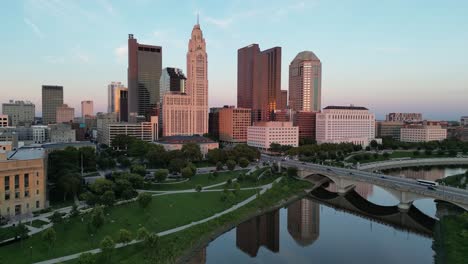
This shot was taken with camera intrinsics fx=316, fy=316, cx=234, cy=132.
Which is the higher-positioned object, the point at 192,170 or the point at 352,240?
the point at 192,170

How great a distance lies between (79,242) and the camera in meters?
35.2

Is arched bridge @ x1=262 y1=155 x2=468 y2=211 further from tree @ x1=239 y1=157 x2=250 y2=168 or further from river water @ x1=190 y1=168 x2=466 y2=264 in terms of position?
tree @ x1=239 y1=157 x2=250 y2=168

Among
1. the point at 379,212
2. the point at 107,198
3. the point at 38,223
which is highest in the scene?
the point at 107,198

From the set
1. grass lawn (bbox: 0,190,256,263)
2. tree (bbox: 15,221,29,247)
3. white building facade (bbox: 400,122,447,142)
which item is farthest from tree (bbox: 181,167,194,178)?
white building facade (bbox: 400,122,447,142)

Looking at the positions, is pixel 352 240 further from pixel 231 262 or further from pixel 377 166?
pixel 377 166

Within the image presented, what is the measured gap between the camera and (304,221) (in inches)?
2056

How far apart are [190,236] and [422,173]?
82.7 meters

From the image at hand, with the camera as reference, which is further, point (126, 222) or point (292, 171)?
point (292, 171)

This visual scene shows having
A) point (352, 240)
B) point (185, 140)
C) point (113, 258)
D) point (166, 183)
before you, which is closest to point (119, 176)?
point (166, 183)

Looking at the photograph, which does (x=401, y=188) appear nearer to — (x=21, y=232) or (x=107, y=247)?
(x=107, y=247)

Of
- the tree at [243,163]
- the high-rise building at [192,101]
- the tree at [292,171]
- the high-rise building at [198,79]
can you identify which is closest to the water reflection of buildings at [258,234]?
the tree at [292,171]

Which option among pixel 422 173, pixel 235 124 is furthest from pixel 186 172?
pixel 235 124

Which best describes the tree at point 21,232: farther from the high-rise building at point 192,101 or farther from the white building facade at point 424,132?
the white building facade at point 424,132

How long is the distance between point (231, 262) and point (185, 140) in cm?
7714
